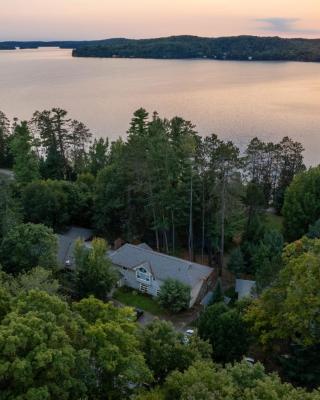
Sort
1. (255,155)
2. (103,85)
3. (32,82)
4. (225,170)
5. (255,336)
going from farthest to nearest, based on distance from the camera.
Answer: (32,82), (103,85), (255,155), (225,170), (255,336)

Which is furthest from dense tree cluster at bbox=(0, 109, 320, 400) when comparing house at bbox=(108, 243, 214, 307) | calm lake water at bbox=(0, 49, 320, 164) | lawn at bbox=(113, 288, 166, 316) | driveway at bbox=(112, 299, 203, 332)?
calm lake water at bbox=(0, 49, 320, 164)

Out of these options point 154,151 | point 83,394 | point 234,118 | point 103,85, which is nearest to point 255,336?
point 83,394

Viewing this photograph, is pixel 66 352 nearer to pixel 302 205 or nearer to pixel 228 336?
pixel 228 336

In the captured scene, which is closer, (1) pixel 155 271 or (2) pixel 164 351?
(2) pixel 164 351

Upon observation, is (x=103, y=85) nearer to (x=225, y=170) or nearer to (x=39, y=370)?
(x=225, y=170)

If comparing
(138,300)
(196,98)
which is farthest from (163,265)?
(196,98)

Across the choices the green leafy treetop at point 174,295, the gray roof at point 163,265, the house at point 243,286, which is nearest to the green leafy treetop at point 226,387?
the green leafy treetop at point 174,295

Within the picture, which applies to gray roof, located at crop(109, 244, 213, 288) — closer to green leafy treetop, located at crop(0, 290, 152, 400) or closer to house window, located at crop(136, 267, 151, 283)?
house window, located at crop(136, 267, 151, 283)
